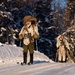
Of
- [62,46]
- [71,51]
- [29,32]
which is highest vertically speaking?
[29,32]

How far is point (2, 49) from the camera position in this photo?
16891 mm

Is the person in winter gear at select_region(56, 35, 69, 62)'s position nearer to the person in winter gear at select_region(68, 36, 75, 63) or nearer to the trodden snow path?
the person in winter gear at select_region(68, 36, 75, 63)

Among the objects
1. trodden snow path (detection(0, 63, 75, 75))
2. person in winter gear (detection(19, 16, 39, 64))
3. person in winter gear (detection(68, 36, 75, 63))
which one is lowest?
person in winter gear (detection(68, 36, 75, 63))

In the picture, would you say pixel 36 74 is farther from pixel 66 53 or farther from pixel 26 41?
pixel 66 53

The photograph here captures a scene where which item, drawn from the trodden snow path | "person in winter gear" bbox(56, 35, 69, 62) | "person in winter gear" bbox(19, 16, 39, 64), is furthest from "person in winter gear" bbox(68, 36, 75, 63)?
the trodden snow path

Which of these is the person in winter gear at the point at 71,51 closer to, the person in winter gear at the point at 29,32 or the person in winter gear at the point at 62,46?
the person in winter gear at the point at 62,46

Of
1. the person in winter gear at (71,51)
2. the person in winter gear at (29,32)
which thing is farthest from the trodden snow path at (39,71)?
the person in winter gear at (71,51)

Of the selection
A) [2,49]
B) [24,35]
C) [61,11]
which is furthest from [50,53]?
[24,35]

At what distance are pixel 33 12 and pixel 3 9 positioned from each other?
10198 millimetres

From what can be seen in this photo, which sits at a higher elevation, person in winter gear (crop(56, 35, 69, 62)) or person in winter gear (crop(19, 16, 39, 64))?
person in winter gear (crop(19, 16, 39, 64))

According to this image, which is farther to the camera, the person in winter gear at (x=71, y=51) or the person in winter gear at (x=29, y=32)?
the person in winter gear at (x=71, y=51)

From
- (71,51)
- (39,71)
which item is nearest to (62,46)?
(39,71)

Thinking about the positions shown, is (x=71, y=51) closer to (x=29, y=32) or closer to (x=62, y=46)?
(x=62, y=46)

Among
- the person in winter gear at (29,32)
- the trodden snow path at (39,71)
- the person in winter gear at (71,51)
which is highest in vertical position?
the person in winter gear at (29,32)
